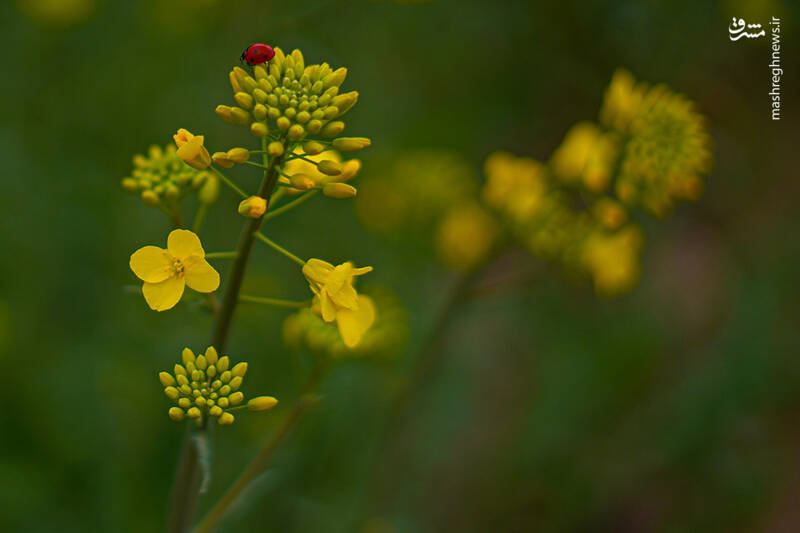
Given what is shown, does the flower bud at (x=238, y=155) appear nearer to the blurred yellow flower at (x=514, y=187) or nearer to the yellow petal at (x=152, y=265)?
the yellow petal at (x=152, y=265)

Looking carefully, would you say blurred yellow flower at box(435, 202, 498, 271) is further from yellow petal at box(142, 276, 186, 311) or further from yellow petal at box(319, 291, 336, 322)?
yellow petal at box(142, 276, 186, 311)

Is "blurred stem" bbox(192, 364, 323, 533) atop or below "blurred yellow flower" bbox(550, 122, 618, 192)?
below

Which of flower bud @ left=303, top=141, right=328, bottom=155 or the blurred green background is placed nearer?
flower bud @ left=303, top=141, right=328, bottom=155

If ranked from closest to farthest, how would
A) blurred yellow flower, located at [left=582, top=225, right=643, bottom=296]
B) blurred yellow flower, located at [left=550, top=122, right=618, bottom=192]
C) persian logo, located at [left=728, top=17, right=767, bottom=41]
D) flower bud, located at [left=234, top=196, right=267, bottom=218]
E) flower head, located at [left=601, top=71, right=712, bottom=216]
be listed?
flower bud, located at [left=234, top=196, right=267, bottom=218], flower head, located at [left=601, top=71, right=712, bottom=216], blurred yellow flower, located at [left=550, top=122, right=618, bottom=192], blurred yellow flower, located at [left=582, top=225, right=643, bottom=296], persian logo, located at [left=728, top=17, right=767, bottom=41]

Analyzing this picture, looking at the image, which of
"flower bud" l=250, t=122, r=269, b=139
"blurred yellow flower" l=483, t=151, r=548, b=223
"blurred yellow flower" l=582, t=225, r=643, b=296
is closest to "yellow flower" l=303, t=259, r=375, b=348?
"flower bud" l=250, t=122, r=269, b=139

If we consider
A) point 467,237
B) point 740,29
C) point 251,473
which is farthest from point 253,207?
point 740,29

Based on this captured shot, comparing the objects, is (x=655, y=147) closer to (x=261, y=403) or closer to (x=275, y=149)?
(x=275, y=149)

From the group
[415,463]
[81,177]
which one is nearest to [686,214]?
[415,463]
